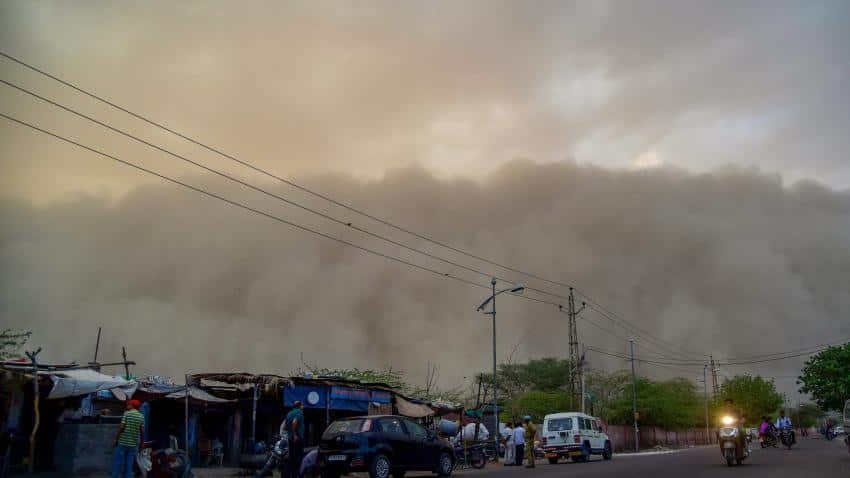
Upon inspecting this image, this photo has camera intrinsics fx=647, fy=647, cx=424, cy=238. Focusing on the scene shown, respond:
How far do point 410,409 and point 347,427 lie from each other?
10299 millimetres

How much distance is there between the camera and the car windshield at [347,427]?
15.8 m

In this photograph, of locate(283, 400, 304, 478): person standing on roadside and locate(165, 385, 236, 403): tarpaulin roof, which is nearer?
locate(283, 400, 304, 478): person standing on roadside

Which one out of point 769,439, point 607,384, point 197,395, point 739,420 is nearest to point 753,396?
point 607,384

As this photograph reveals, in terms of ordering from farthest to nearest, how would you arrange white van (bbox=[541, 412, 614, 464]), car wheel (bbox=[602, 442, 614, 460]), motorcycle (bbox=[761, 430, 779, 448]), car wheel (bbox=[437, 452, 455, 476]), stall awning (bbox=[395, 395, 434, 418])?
motorcycle (bbox=[761, 430, 779, 448]) → car wheel (bbox=[602, 442, 614, 460]) → white van (bbox=[541, 412, 614, 464]) → stall awning (bbox=[395, 395, 434, 418]) → car wheel (bbox=[437, 452, 455, 476])

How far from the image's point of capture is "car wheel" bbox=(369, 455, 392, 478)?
49.9 feet

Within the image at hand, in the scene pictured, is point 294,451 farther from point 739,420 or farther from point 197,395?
point 739,420

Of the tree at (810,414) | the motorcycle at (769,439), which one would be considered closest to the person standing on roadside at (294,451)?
the motorcycle at (769,439)

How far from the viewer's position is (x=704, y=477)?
15500 mm

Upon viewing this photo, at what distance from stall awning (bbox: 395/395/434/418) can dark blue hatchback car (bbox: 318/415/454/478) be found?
27.0 ft

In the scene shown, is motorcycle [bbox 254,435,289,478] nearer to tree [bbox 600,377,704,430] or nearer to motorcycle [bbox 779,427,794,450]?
motorcycle [bbox 779,427,794,450]

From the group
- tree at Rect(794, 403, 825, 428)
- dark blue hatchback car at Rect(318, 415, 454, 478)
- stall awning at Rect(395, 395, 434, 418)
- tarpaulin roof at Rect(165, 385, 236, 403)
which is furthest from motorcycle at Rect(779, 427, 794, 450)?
tree at Rect(794, 403, 825, 428)

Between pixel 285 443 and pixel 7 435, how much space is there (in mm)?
6374

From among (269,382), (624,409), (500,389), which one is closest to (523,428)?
(269,382)

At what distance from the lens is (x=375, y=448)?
15.5 m
